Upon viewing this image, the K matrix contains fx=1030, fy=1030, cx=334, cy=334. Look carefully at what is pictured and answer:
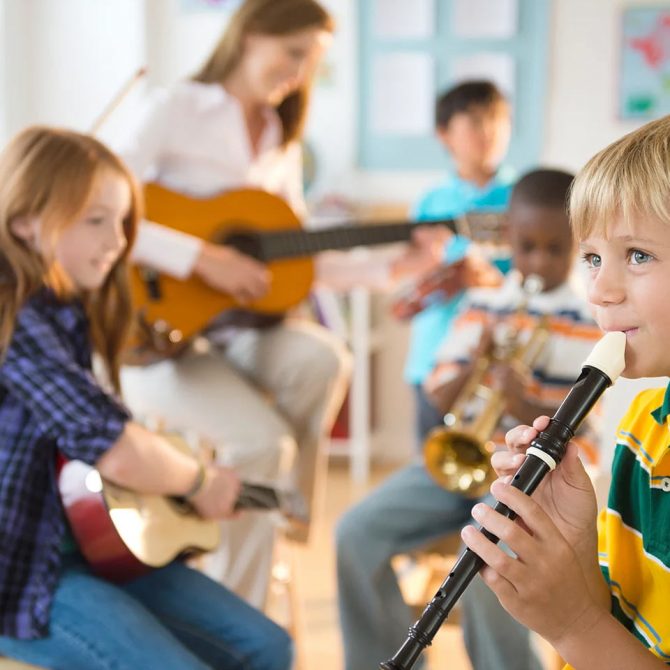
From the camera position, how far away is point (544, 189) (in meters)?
1.87

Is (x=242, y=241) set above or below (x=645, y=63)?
below

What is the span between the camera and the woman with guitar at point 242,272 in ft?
6.91

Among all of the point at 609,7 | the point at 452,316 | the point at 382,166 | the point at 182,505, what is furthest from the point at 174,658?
the point at 609,7

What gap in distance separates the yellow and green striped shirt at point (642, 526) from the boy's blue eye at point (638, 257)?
5.4 inches

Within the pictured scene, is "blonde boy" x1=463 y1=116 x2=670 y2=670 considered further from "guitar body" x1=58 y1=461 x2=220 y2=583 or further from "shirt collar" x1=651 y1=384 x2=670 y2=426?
"guitar body" x1=58 y1=461 x2=220 y2=583

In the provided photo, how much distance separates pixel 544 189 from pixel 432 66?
228 cm

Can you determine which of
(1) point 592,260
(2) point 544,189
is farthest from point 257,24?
(1) point 592,260

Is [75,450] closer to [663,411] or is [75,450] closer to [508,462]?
[508,462]

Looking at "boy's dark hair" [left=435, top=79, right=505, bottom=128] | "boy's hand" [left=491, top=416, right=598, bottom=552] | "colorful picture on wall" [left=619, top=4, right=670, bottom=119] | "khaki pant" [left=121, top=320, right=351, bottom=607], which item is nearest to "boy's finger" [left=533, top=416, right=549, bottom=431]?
"boy's hand" [left=491, top=416, right=598, bottom=552]

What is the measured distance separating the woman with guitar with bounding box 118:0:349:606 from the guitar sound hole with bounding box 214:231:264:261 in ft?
0.07

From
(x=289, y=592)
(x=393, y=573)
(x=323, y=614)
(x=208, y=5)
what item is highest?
(x=208, y=5)

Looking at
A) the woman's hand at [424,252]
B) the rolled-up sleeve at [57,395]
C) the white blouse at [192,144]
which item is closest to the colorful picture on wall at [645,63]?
the woman's hand at [424,252]

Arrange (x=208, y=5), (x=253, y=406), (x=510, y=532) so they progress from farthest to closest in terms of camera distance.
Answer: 1. (x=208, y=5)
2. (x=253, y=406)
3. (x=510, y=532)

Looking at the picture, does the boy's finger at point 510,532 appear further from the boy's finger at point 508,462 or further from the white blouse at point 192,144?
the white blouse at point 192,144
